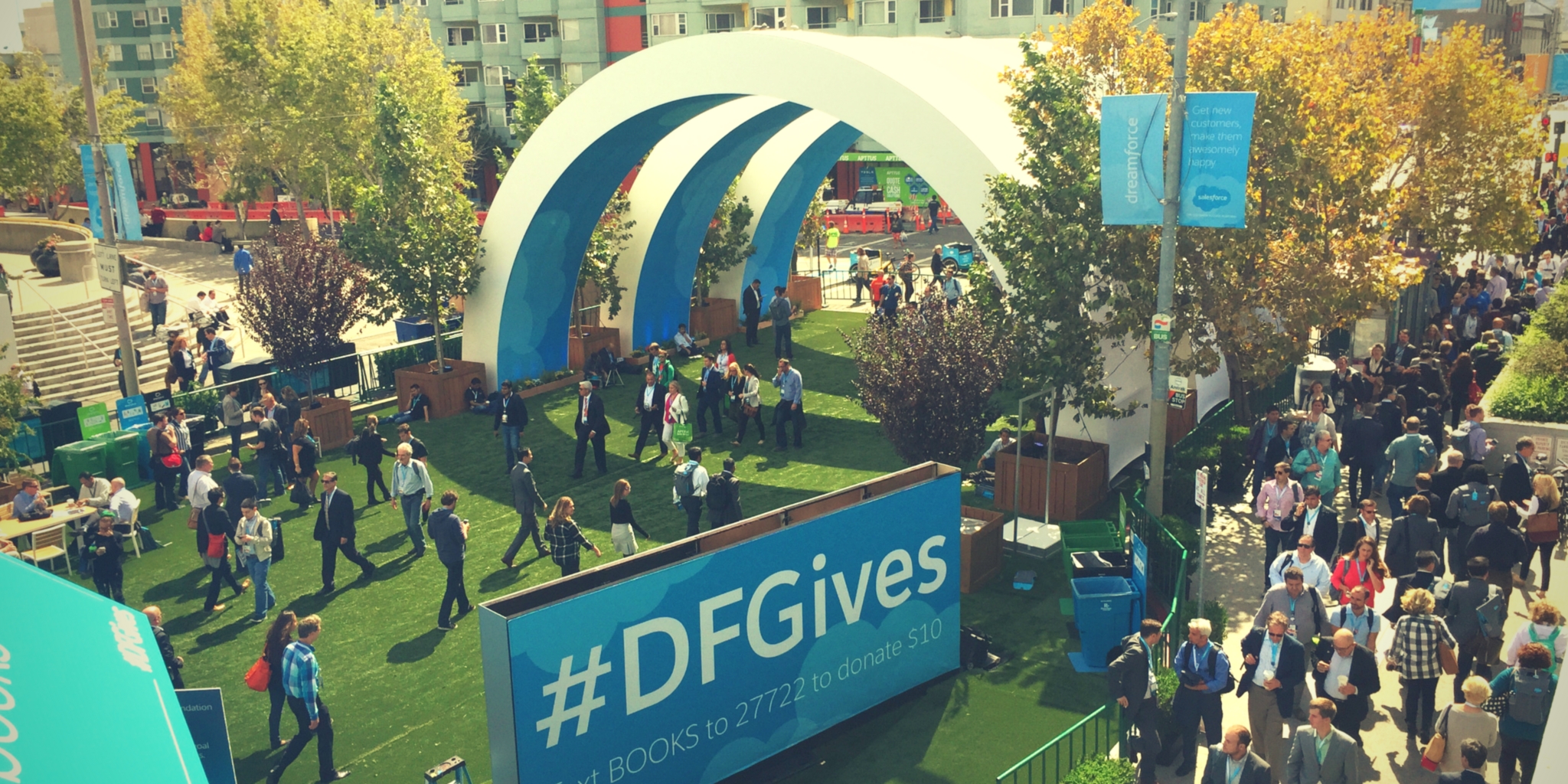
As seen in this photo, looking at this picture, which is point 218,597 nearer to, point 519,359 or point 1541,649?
point 519,359

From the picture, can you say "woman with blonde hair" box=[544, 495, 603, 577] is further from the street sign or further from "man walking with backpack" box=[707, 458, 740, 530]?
the street sign

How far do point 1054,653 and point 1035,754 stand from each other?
→ 359cm

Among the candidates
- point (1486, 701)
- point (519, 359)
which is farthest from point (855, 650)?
point (519, 359)

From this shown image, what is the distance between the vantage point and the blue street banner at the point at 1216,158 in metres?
13.1

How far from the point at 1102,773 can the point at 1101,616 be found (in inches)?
116

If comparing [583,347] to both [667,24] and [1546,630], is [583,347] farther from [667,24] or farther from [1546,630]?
[667,24]

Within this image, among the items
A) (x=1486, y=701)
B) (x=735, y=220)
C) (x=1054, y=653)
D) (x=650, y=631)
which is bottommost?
(x=1054, y=653)

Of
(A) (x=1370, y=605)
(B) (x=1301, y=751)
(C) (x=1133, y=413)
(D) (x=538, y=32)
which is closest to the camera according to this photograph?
(B) (x=1301, y=751)

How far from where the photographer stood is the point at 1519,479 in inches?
558

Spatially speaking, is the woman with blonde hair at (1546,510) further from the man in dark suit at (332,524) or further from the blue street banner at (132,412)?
the blue street banner at (132,412)

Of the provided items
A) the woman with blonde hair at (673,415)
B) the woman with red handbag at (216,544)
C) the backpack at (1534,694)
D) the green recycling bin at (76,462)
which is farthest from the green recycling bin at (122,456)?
the backpack at (1534,694)

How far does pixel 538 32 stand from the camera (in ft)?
210

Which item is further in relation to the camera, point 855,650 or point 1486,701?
point 855,650

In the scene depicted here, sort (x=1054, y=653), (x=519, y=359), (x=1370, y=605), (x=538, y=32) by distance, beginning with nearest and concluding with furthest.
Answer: (x=1370, y=605) → (x=1054, y=653) → (x=519, y=359) → (x=538, y=32)
